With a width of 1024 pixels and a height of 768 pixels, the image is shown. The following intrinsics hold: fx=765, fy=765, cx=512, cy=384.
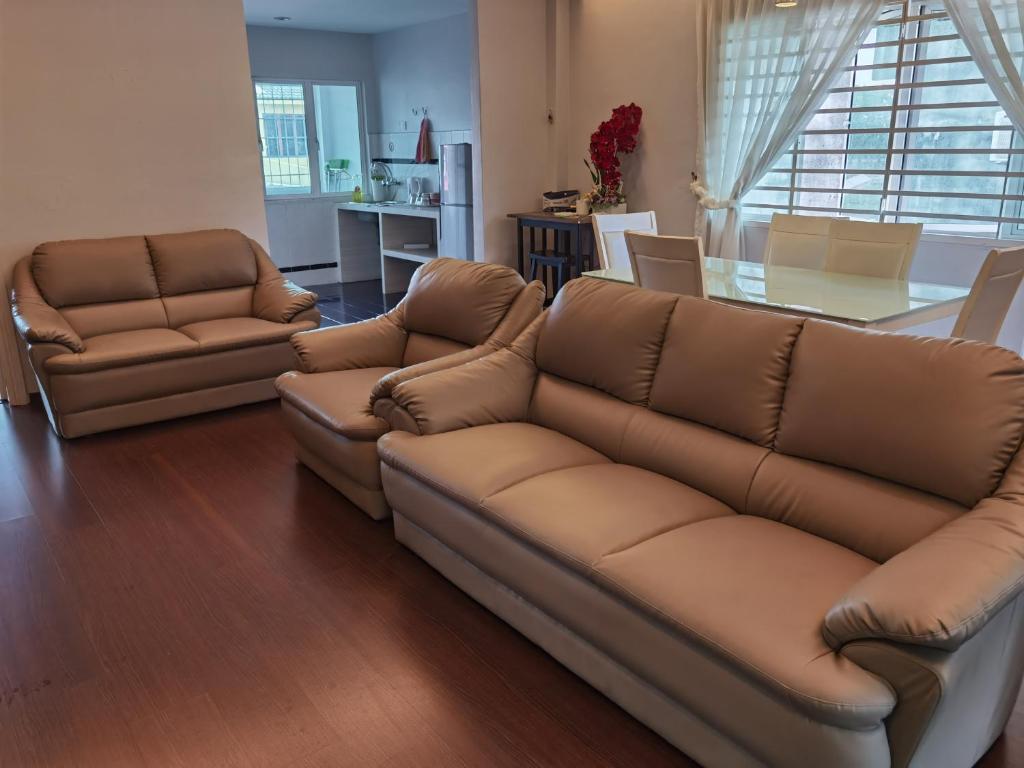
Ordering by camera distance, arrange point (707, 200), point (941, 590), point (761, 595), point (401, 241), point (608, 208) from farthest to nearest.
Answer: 1. point (401, 241)
2. point (608, 208)
3. point (707, 200)
4. point (761, 595)
5. point (941, 590)

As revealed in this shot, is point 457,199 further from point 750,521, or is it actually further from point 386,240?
point 750,521

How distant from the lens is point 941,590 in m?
1.46

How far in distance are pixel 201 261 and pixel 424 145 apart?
11.9 feet

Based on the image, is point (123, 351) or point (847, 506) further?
point (123, 351)

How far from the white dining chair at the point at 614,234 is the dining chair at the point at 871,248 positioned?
3.61ft

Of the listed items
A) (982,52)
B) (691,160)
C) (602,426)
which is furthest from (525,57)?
(602,426)

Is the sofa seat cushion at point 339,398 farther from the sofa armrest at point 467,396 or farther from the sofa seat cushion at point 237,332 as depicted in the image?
the sofa seat cushion at point 237,332

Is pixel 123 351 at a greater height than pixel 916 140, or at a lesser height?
lesser

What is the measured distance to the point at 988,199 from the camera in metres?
4.21

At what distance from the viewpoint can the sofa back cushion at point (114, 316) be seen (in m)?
4.42

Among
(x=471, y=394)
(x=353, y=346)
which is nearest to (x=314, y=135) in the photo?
(x=353, y=346)

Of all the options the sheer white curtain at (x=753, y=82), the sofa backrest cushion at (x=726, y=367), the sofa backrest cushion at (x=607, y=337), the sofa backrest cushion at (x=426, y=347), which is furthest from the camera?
the sheer white curtain at (x=753, y=82)

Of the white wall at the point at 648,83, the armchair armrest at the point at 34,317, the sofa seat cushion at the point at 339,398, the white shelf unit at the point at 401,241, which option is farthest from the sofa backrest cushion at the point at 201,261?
the white wall at the point at 648,83

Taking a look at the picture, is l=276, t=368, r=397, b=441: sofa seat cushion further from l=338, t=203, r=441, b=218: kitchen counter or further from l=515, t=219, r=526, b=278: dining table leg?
l=338, t=203, r=441, b=218: kitchen counter
